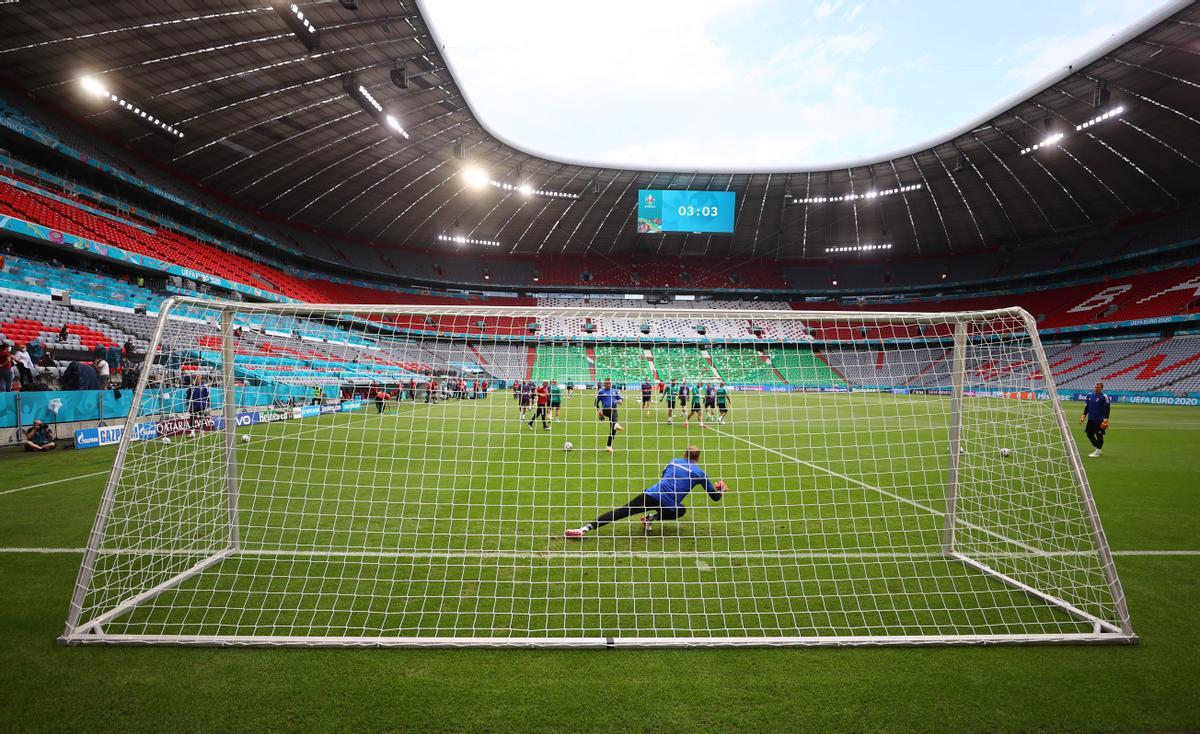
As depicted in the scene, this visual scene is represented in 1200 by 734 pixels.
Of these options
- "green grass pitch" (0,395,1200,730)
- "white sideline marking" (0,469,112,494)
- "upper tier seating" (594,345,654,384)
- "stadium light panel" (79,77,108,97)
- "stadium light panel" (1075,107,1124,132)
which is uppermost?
"stadium light panel" (1075,107,1124,132)

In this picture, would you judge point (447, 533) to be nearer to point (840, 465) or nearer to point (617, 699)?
point (617, 699)

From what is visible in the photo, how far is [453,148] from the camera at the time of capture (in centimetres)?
2728

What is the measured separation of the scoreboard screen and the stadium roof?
4.77 metres

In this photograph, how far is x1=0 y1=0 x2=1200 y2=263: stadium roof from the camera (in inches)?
679

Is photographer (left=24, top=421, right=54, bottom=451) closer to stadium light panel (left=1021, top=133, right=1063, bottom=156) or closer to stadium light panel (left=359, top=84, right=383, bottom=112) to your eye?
stadium light panel (left=359, top=84, right=383, bottom=112)

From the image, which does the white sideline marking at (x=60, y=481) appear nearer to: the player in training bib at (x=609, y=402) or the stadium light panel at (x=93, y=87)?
the player in training bib at (x=609, y=402)

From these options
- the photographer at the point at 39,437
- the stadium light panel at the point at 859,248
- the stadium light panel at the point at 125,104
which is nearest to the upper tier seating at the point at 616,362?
the photographer at the point at 39,437

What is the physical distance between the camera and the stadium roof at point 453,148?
56.6ft

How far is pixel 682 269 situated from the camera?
5228 cm

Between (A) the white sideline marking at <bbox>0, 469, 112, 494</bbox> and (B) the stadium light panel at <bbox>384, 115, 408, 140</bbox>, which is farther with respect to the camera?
(B) the stadium light panel at <bbox>384, 115, 408, 140</bbox>

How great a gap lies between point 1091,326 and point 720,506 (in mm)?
43200

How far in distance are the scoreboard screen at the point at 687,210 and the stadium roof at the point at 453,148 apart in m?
4.77

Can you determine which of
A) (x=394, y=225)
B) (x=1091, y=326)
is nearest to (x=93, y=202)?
(x=394, y=225)

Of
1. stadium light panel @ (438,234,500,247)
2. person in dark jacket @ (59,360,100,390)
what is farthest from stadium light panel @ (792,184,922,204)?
person in dark jacket @ (59,360,100,390)
